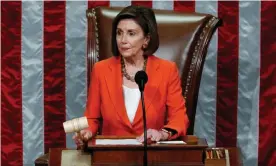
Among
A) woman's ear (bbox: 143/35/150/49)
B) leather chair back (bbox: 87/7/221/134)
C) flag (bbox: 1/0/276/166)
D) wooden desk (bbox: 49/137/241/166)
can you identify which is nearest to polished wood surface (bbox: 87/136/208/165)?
wooden desk (bbox: 49/137/241/166)

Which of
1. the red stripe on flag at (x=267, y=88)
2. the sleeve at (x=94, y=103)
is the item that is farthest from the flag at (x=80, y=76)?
the sleeve at (x=94, y=103)

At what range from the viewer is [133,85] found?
256 cm

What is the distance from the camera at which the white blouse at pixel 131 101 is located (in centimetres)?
255

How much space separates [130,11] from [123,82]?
0.27m

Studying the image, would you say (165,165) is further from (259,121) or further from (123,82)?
(259,121)

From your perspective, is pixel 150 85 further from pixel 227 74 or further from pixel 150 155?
pixel 227 74

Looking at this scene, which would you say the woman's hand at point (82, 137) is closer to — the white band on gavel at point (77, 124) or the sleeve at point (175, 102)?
the white band on gavel at point (77, 124)

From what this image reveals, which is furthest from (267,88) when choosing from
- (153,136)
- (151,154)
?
(151,154)

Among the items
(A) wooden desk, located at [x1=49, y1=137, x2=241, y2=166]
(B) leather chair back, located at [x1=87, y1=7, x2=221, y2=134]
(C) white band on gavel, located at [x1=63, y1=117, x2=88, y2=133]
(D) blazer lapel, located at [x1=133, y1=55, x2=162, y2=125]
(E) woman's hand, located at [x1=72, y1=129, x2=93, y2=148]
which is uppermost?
(B) leather chair back, located at [x1=87, y1=7, x2=221, y2=134]

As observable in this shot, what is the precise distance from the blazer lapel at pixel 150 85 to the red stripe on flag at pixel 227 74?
3.35ft

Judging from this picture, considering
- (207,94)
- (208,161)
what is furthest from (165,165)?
(207,94)

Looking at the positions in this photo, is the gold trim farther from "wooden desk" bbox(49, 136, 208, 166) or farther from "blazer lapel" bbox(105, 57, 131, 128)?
"wooden desk" bbox(49, 136, 208, 166)

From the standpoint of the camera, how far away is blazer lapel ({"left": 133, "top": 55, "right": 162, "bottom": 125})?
2.53 m

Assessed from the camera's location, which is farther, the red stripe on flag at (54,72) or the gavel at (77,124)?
the red stripe on flag at (54,72)
